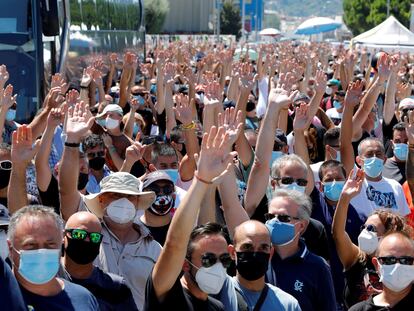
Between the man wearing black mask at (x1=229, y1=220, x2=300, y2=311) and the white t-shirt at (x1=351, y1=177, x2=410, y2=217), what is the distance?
2274 millimetres

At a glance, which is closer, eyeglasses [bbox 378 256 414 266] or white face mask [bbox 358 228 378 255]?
eyeglasses [bbox 378 256 414 266]

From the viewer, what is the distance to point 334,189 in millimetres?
6992

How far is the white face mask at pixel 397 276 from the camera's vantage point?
5.06 meters

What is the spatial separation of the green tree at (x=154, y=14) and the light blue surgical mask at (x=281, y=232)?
6133 cm

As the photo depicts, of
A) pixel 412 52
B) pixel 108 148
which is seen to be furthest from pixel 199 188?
pixel 412 52

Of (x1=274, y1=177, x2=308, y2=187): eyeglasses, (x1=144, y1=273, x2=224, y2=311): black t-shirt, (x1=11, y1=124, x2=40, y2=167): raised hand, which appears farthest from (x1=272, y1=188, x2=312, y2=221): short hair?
(x1=11, y1=124, x2=40, y2=167): raised hand

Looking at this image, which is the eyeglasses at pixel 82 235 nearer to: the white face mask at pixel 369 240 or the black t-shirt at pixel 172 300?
the black t-shirt at pixel 172 300

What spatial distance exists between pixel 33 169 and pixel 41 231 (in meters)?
2.54

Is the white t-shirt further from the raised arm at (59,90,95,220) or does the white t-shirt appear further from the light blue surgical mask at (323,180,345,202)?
the raised arm at (59,90,95,220)

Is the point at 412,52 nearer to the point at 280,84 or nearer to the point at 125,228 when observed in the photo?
the point at 280,84

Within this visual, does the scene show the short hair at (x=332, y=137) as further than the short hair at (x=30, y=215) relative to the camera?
Yes

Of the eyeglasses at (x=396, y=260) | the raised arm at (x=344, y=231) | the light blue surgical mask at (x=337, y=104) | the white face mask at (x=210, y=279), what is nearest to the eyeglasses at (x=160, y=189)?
the raised arm at (x=344, y=231)

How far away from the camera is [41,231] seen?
4457mm

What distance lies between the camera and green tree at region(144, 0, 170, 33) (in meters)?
67.5
